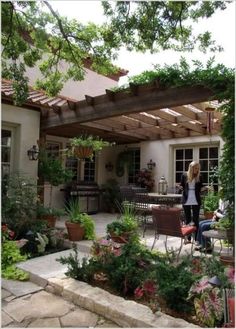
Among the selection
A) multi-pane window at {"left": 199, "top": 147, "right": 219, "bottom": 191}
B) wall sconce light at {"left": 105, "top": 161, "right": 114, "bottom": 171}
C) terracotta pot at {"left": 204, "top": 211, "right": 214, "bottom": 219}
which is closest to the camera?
terracotta pot at {"left": 204, "top": 211, "right": 214, "bottom": 219}

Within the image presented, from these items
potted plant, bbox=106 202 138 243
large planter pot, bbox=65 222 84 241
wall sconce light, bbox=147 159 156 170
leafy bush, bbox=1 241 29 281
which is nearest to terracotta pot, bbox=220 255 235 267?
potted plant, bbox=106 202 138 243

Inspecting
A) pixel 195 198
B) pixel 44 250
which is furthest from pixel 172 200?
pixel 44 250

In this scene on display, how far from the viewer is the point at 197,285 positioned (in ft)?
8.79

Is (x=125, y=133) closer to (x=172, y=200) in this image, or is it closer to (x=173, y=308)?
(x=172, y=200)

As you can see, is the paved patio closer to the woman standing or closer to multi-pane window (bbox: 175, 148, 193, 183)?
the woman standing

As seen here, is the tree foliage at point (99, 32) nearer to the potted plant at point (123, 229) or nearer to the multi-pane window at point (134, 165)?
the potted plant at point (123, 229)

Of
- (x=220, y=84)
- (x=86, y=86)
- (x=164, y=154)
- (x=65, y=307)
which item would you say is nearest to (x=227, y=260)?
(x=65, y=307)

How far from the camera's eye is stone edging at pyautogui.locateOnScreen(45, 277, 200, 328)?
2.63m

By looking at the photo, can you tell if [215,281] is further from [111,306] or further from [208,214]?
[208,214]

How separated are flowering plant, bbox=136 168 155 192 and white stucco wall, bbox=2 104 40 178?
3739 millimetres

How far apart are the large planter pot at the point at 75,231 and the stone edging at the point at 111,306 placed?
1.74 meters

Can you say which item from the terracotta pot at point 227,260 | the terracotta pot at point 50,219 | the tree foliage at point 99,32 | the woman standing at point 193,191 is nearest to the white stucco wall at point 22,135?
the terracotta pot at point 50,219

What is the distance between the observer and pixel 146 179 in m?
9.64

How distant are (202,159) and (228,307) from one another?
6.83 m
